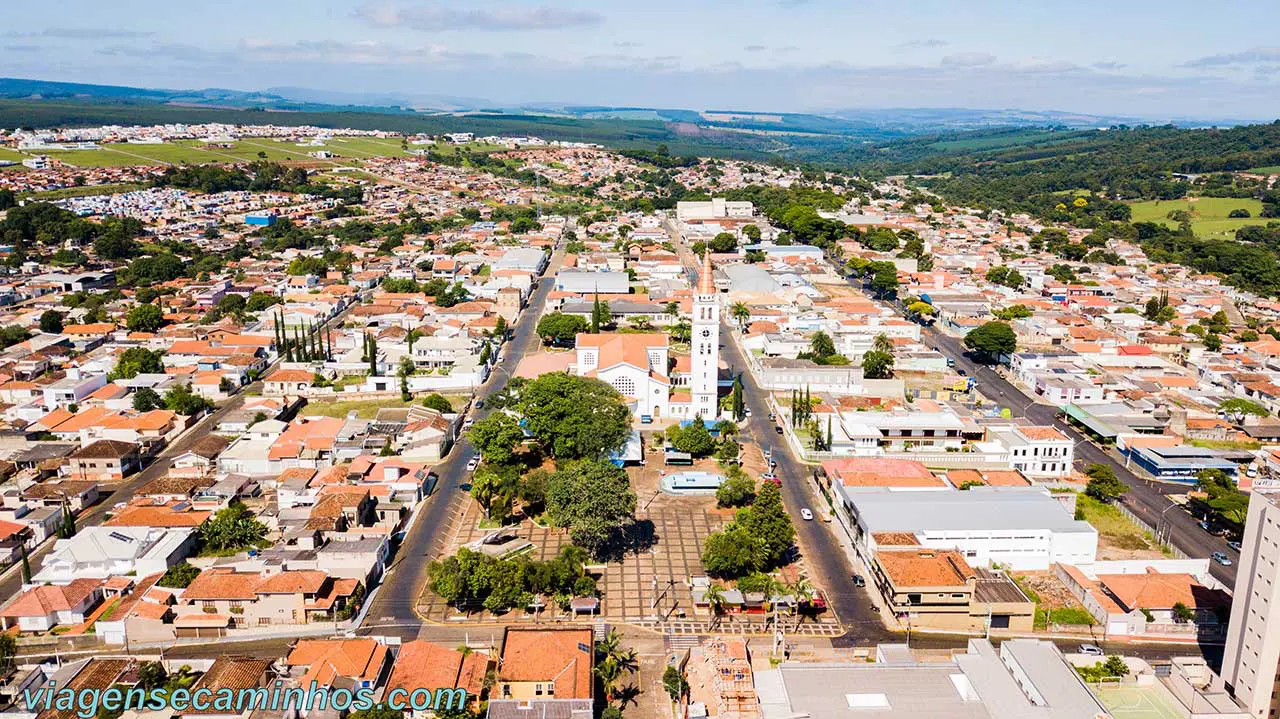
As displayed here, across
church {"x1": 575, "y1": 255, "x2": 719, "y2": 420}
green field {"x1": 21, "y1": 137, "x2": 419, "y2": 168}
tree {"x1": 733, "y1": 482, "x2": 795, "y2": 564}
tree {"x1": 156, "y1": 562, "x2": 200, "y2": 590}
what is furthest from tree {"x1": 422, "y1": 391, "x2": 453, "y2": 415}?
green field {"x1": 21, "y1": 137, "x2": 419, "y2": 168}

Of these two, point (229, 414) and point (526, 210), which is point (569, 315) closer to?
point (229, 414)

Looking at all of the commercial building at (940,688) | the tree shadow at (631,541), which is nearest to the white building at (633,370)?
the tree shadow at (631,541)

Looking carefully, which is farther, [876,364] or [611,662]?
[876,364]

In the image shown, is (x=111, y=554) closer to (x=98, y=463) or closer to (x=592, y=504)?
(x=98, y=463)

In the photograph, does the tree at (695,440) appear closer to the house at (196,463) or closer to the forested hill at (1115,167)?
the house at (196,463)

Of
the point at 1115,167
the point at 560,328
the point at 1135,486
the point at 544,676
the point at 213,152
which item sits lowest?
the point at 1135,486

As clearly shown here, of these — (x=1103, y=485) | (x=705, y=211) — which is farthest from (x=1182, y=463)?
(x=705, y=211)
